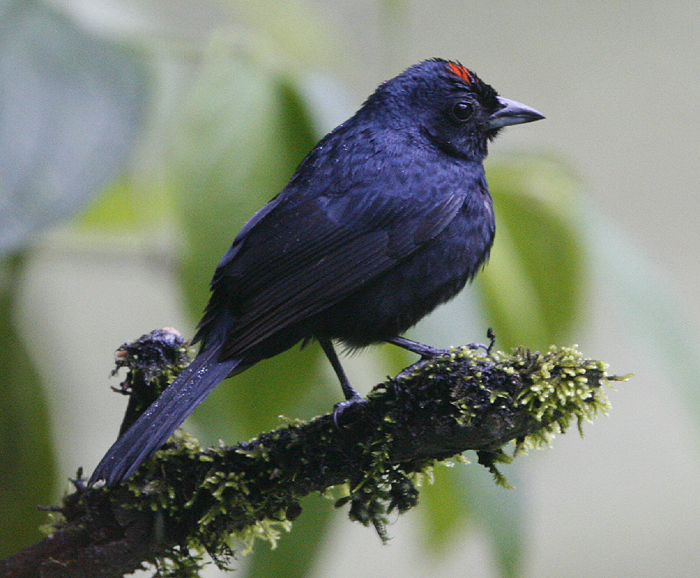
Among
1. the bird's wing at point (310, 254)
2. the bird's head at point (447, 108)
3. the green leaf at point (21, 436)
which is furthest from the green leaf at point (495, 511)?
the green leaf at point (21, 436)

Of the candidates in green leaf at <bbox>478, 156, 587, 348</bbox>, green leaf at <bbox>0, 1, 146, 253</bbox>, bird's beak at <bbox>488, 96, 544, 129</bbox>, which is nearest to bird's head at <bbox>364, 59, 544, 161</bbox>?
bird's beak at <bbox>488, 96, 544, 129</bbox>

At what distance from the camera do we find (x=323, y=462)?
1786mm

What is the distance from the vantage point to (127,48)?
2.29 m

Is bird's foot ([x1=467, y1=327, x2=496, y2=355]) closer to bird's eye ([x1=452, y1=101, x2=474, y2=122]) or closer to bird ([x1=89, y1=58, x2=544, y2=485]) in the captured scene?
bird ([x1=89, y1=58, x2=544, y2=485])

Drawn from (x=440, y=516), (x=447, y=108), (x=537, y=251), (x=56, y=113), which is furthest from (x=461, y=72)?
(x=440, y=516)

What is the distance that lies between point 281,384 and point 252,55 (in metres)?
0.92

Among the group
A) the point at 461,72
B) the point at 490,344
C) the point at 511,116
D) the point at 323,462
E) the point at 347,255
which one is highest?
the point at 461,72

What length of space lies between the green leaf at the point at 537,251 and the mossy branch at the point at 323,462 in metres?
0.59

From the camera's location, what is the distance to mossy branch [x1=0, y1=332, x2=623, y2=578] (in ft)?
5.48

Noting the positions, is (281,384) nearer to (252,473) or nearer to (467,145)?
(252,473)

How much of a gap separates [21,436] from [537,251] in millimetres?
1649

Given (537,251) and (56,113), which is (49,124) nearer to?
(56,113)

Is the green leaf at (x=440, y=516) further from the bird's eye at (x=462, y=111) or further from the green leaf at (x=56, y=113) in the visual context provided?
the green leaf at (x=56, y=113)

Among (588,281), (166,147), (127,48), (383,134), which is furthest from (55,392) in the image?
(588,281)
